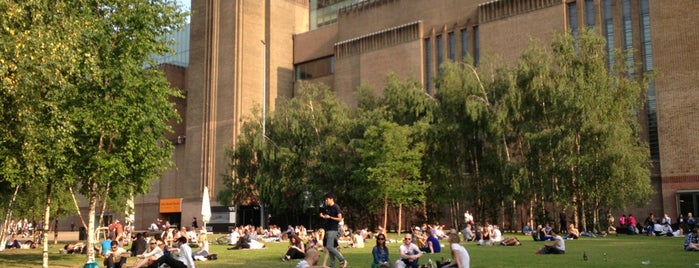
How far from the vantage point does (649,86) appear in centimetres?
4197

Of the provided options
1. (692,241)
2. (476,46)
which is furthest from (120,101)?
(476,46)

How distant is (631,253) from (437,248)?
609 cm

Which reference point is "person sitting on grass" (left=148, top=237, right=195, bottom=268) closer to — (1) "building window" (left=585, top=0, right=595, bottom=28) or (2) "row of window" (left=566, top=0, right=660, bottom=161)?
(2) "row of window" (left=566, top=0, right=660, bottom=161)

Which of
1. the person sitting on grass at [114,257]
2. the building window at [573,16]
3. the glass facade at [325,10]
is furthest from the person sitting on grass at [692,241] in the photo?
the glass facade at [325,10]

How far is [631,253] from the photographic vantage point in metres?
20.5

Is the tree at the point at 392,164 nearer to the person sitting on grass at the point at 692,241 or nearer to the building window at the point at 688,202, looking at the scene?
the building window at the point at 688,202

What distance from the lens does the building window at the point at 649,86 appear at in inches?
1633

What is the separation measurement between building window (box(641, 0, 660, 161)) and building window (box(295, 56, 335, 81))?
30801 mm

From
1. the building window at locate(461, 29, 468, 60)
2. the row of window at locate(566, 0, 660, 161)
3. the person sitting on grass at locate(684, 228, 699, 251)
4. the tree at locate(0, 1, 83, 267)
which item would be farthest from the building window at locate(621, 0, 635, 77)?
the tree at locate(0, 1, 83, 267)

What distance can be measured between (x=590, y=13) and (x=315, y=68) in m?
30.3

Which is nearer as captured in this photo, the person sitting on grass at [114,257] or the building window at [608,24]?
the person sitting on grass at [114,257]

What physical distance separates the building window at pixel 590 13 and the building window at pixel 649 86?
3.28m

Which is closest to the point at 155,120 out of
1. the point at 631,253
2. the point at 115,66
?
the point at 115,66

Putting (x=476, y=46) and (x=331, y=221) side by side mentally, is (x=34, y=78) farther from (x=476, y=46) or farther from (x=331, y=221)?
(x=476, y=46)
